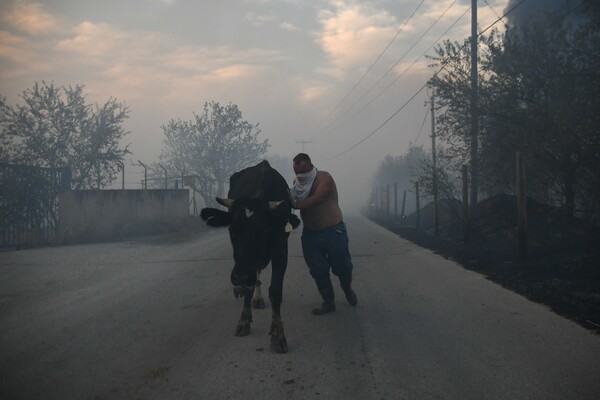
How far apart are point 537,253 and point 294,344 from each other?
8.06 metres

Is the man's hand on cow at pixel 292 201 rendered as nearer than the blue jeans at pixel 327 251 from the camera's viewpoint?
Yes

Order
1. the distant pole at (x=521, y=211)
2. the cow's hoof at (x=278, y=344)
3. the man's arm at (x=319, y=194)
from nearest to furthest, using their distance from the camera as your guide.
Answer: the cow's hoof at (x=278, y=344)
the man's arm at (x=319, y=194)
the distant pole at (x=521, y=211)

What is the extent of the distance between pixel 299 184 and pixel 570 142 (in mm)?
9603

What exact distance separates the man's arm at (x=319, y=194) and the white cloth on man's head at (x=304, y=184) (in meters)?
0.09

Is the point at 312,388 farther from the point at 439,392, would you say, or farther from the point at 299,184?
the point at 299,184

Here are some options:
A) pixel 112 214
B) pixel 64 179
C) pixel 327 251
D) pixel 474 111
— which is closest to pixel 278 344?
pixel 327 251

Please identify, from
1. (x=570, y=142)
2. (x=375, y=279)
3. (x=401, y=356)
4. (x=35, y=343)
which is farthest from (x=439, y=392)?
(x=570, y=142)

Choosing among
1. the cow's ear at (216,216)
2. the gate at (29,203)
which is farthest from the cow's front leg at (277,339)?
the gate at (29,203)

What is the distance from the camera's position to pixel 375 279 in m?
8.45

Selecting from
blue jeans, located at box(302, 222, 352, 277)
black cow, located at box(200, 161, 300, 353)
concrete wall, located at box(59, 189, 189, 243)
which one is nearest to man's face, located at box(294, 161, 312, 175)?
black cow, located at box(200, 161, 300, 353)

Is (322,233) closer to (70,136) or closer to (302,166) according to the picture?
(302,166)

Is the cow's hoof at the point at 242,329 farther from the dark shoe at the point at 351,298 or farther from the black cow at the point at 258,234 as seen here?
the dark shoe at the point at 351,298

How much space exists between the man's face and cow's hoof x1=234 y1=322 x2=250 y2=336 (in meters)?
1.98

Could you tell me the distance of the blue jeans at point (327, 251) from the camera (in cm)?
617
